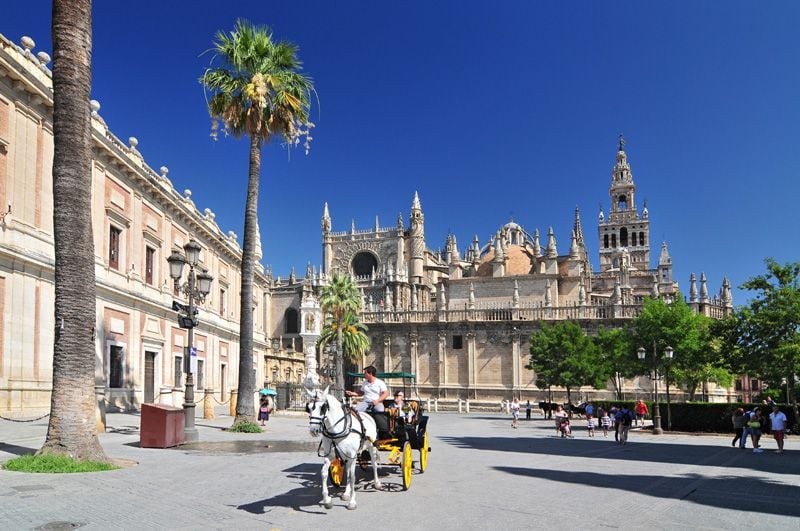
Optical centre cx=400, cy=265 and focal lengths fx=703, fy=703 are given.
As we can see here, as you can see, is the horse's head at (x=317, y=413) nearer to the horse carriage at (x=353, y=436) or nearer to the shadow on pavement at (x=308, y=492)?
the horse carriage at (x=353, y=436)

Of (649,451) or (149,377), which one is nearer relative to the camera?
(649,451)

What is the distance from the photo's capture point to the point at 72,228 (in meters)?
12.3

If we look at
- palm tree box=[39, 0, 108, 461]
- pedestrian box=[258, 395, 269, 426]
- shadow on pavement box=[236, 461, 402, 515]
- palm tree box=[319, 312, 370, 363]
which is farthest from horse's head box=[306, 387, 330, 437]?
palm tree box=[319, 312, 370, 363]

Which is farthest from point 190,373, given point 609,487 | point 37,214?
point 609,487

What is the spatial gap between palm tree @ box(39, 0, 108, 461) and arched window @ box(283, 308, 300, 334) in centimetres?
7524

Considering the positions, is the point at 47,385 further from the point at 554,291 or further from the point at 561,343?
the point at 554,291

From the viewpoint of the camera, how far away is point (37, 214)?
21.2 m

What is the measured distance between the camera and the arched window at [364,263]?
89562 millimetres

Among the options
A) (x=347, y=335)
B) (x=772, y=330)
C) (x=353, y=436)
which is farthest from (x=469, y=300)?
(x=353, y=436)

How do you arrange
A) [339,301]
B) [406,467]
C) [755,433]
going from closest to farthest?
1. [406,467]
2. [755,433]
3. [339,301]

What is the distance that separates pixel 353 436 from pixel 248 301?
1305 centimetres

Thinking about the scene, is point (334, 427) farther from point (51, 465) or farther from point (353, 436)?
point (51, 465)

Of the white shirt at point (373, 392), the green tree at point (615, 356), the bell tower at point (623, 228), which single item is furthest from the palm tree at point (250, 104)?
the bell tower at point (623, 228)

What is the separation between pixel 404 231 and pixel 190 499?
3120 inches
